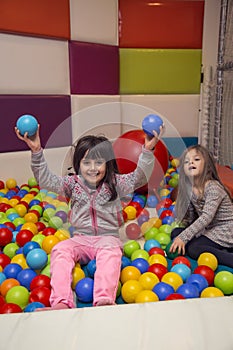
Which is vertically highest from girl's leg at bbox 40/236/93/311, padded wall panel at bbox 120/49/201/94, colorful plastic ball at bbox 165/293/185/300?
padded wall panel at bbox 120/49/201/94

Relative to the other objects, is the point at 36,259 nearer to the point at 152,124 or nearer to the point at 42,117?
the point at 152,124

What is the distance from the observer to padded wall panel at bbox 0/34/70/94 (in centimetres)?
193

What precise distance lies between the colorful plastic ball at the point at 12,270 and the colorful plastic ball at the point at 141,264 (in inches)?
14.3

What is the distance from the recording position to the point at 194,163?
1300 millimetres

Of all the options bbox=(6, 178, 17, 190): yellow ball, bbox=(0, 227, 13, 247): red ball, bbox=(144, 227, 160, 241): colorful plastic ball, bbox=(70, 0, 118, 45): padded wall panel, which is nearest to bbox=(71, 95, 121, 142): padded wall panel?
bbox=(70, 0, 118, 45): padded wall panel

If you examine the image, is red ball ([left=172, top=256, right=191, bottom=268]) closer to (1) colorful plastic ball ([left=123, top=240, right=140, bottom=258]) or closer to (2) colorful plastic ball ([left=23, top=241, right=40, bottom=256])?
(1) colorful plastic ball ([left=123, top=240, right=140, bottom=258])

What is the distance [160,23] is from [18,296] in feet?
7.30

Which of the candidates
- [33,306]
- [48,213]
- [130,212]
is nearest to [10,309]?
[33,306]

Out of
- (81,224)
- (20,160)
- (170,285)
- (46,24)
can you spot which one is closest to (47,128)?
(20,160)

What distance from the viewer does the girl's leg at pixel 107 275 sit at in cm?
92

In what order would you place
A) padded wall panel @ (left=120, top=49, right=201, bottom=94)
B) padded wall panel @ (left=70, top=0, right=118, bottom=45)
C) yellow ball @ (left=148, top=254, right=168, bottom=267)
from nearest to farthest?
1. yellow ball @ (left=148, top=254, right=168, bottom=267)
2. padded wall panel @ (left=70, top=0, right=118, bottom=45)
3. padded wall panel @ (left=120, top=49, right=201, bottom=94)

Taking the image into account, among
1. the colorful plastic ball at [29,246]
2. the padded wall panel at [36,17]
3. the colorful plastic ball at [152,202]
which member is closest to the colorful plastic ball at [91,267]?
the colorful plastic ball at [29,246]

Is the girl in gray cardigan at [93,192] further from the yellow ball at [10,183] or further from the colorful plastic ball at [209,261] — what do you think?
the yellow ball at [10,183]

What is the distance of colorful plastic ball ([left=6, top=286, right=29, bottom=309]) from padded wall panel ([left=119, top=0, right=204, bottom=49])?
2.03m
